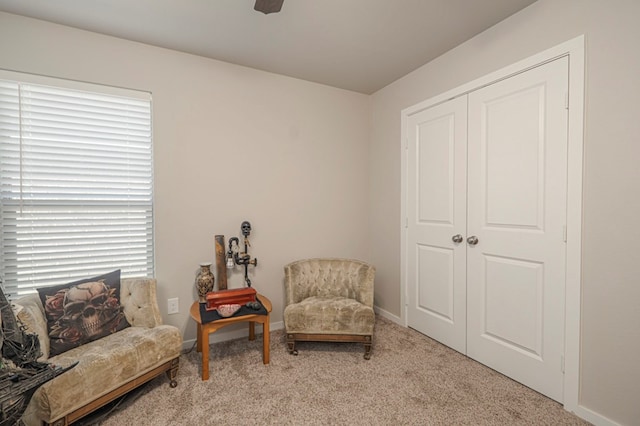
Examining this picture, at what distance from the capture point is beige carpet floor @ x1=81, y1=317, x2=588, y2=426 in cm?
174

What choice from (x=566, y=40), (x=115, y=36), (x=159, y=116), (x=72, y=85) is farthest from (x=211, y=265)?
(x=566, y=40)

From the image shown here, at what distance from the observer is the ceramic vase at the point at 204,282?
2.53 m

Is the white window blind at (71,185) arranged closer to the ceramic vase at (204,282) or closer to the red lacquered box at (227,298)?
the ceramic vase at (204,282)

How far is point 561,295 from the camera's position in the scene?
1857mm

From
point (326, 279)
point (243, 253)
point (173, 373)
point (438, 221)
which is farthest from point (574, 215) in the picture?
point (173, 373)

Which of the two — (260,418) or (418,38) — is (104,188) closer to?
(260,418)

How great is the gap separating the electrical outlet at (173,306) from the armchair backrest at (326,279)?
964 mm

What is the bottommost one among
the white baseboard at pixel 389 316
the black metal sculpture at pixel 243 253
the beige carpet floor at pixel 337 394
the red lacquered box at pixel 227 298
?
the beige carpet floor at pixel 337 394

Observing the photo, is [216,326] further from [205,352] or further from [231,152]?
[231,152]

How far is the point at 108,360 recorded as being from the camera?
5.54 feet

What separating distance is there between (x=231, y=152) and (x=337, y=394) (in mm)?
2208

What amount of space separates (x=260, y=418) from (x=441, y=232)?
80.0 inches

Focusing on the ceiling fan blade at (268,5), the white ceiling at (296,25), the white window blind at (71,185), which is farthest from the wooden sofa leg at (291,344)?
the white ceiling at (296,25)

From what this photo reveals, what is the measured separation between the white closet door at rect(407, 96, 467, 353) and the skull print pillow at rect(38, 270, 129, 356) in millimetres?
2536
